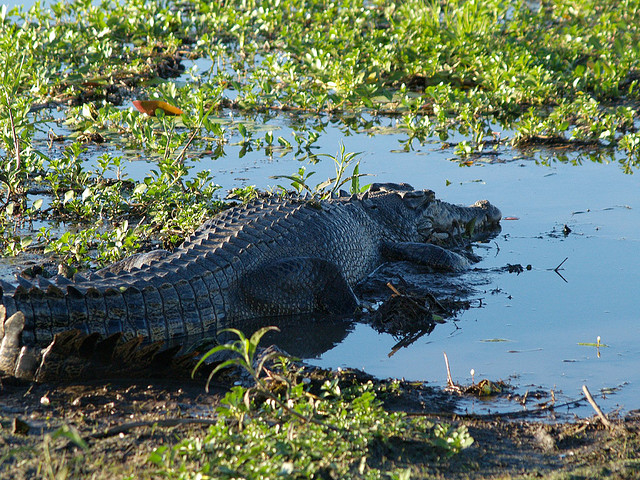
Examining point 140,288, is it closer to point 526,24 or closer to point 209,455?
point 209,455

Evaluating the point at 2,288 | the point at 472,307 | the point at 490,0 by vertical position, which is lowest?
the point at 472,307

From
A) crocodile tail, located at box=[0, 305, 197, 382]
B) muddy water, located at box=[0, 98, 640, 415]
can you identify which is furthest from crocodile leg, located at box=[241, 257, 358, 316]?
crocodile tail, located at box=[0, 305, 197, 382]

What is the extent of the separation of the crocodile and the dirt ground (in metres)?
0.25

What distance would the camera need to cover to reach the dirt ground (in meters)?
2.94

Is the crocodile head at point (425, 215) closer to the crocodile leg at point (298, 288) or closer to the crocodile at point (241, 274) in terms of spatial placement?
the crocodile at point (241, 274)

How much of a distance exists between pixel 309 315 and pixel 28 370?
6.15ft

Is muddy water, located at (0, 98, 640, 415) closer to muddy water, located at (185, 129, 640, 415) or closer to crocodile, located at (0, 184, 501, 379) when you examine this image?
muddy water, located at (185, 129, 640, 415)

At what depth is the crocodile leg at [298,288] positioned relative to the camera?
4.92 metres

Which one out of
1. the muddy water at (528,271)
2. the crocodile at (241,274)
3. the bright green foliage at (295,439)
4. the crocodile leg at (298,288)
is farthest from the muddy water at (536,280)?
the bright green foliage at (295,439)

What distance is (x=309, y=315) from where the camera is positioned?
5090mm

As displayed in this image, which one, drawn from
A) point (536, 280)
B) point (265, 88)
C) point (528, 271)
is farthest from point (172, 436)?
point (265, 88)

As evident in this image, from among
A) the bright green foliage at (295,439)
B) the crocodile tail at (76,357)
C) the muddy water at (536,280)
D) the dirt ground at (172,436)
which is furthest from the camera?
the muddy water at (536,280)

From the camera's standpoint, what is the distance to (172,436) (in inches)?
124

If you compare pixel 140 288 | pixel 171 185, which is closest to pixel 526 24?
pixel 171 185
